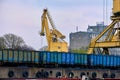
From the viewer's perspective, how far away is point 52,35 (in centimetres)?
10019

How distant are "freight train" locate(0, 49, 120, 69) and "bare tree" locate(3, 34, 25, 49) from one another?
41.7 m

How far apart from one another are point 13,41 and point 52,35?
35.2ft

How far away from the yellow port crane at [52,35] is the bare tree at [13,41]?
8101 mm

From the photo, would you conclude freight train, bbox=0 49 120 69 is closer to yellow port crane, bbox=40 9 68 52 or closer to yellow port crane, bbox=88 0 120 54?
yellow port crane, bbox=88 0 120 54

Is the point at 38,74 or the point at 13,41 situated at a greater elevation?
the point at 13,41

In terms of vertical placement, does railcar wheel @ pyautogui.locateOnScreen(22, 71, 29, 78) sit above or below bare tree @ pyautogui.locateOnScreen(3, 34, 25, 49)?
below

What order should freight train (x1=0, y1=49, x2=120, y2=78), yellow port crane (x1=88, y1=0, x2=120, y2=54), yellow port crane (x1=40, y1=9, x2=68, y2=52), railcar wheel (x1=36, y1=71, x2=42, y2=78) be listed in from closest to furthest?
freight train (x1=0, y1=49, x2=120, y2=78) < railcar wheel (x1=36, y1=71, x2=42, y2=78) < yellow port crane (x1=88, y1=0, x2=120, y2=54) < yellow port crane (x1=40, y1=9, x2=68, y2=52)

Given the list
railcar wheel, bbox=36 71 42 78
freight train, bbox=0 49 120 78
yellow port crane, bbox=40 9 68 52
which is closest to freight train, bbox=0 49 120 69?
freight train, bbox=0 49 120 78

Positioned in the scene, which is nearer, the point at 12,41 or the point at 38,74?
the point at 38,74

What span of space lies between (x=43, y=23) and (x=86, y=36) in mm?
103270

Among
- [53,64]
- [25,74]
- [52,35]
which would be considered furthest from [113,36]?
[52,35]

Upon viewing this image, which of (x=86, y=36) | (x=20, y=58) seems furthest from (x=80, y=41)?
(x=20, y=58)

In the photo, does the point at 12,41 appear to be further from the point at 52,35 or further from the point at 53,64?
the point at 53,64

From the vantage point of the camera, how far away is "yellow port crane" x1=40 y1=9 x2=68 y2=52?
98.0m
